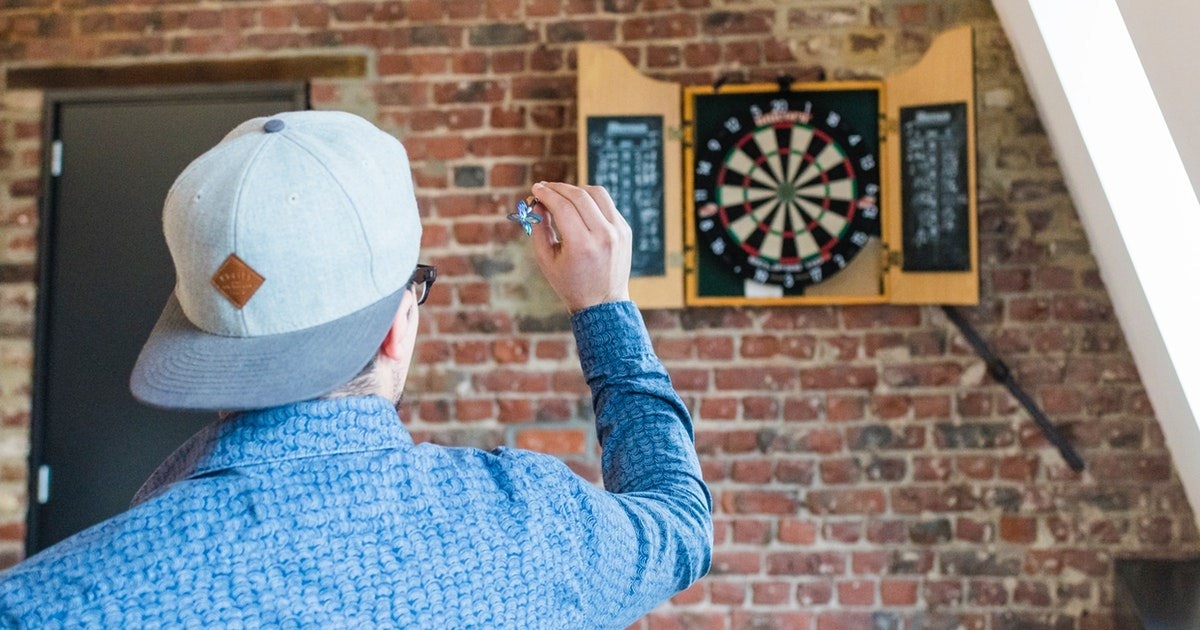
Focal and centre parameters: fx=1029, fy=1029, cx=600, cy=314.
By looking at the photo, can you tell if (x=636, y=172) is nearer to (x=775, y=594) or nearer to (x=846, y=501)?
(x=846, y=501)

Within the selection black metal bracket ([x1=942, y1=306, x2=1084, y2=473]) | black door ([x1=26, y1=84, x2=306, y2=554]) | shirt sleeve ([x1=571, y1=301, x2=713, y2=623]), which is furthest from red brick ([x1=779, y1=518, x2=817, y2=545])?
shirt sleeve ([x1=571, y1=301, x2=713, y2=623])

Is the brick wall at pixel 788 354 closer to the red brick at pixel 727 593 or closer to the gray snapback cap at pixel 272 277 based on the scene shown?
the red brick at pixel 727 593

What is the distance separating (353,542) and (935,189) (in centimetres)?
254

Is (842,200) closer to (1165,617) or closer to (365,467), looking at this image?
(1165,617)

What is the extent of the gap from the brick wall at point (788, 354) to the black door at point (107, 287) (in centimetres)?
9

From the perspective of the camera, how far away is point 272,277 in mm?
755

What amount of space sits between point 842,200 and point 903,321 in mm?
395

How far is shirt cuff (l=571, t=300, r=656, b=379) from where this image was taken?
1.00 meters

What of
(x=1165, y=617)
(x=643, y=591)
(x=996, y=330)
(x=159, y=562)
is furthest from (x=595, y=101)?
(x=159, y=562)

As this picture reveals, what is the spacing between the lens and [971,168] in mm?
2920

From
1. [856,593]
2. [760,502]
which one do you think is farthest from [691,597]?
[856,593]

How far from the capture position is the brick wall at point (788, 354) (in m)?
2.92

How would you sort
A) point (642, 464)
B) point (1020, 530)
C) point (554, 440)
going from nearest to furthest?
point (642, 464) < point (1020, 530) < point (554, 440)

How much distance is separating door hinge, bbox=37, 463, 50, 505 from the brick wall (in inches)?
3.1
